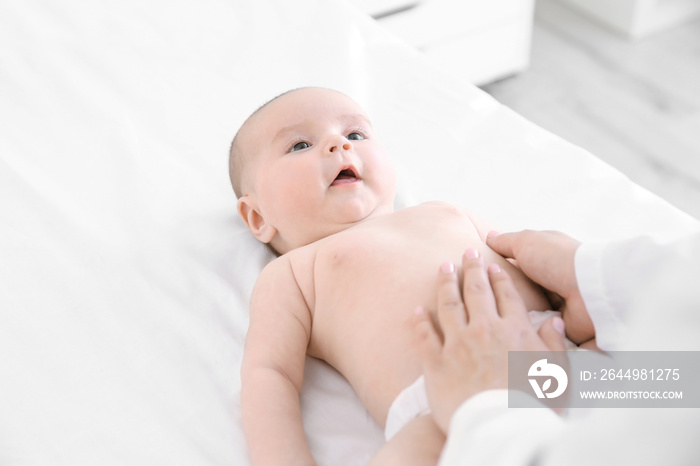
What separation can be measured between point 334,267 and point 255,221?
0.74ft

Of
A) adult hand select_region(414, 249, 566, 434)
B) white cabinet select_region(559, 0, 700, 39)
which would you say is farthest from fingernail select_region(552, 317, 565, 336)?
white cabinet select_region(559, 0, 700, 39)

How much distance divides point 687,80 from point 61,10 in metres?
1.98

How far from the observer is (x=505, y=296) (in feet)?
3.06

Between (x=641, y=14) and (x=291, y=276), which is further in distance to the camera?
(x=641, y=14)

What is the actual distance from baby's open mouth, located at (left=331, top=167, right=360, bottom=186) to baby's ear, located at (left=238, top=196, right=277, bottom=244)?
13cm

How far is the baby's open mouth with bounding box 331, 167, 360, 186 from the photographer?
1215 mm

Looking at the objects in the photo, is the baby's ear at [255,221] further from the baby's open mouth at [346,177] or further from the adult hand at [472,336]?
the adult hand at [472,336]

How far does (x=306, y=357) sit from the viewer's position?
3.66 feet

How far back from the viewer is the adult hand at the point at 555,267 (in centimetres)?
97

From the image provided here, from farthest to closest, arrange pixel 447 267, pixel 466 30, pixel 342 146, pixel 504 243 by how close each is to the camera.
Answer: pixel 466 30, pixel 342 146, pixel 504 243, pixel 447 267

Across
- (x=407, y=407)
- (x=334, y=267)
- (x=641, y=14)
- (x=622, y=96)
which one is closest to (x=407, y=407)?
(x=407, y=407)

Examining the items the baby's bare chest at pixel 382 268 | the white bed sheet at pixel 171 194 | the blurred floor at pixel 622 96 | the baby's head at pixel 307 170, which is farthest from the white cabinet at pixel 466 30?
the baby's bare chest at pixel 382 268

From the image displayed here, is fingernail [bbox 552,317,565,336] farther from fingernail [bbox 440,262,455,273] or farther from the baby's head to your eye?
the baby's head

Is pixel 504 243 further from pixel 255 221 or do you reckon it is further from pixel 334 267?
pixel 255 221
